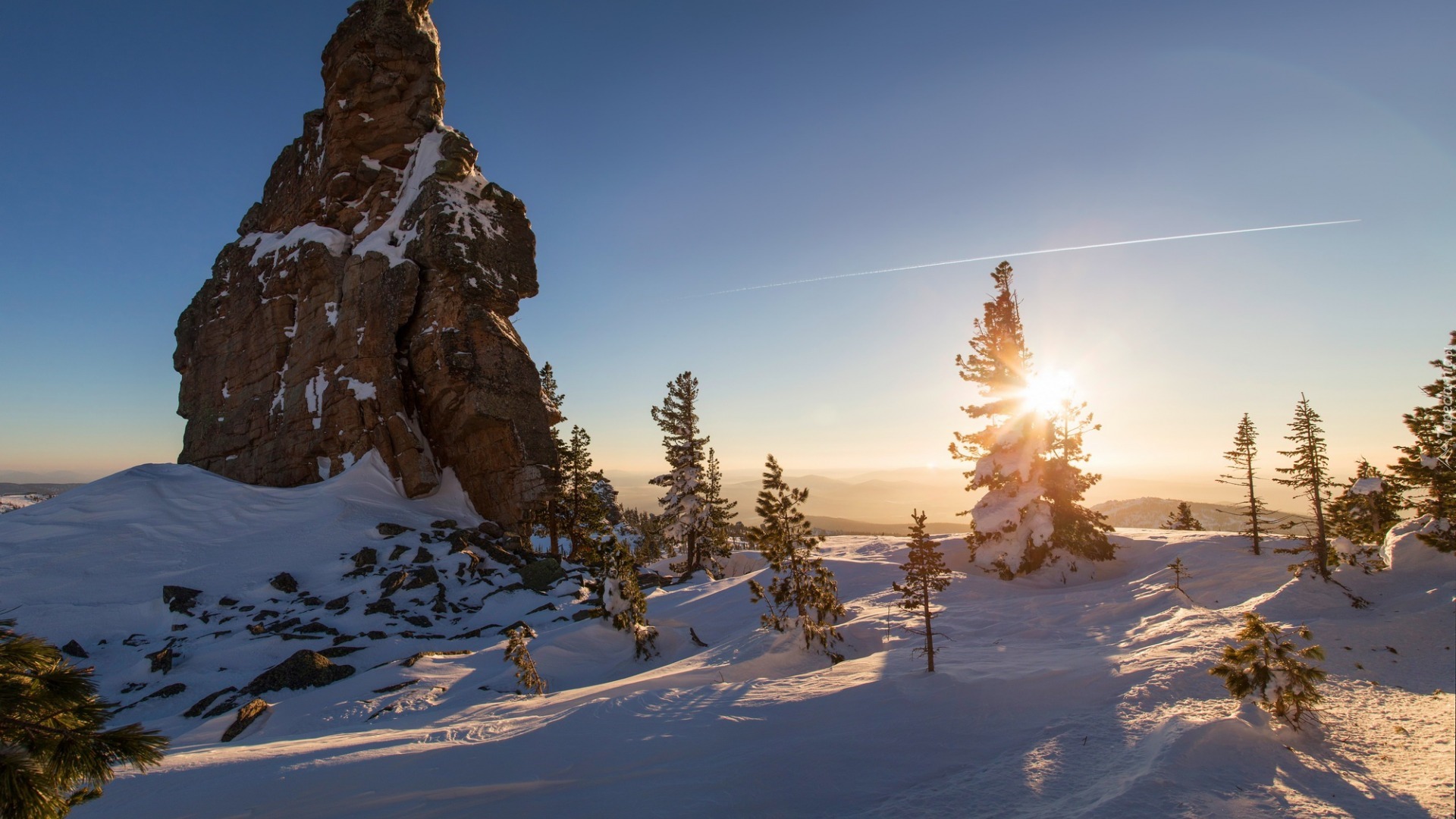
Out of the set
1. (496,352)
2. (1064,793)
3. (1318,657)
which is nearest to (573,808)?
(1064,793)

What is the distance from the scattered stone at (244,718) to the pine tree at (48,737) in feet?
38.0

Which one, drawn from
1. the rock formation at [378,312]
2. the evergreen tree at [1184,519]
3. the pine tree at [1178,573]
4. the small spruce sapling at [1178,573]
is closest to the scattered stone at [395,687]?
the rock formation at [378,312]

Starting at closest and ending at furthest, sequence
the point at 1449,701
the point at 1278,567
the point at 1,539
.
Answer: the point at 1449,701
the point at 1278,567
the point at 1,539

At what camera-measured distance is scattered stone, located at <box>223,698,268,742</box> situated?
12.3m

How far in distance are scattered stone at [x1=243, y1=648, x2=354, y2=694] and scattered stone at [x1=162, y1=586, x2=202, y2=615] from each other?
8273mm

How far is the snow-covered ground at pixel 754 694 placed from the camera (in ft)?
20.7

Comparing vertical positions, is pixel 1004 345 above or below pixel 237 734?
above

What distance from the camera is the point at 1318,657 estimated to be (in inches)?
295

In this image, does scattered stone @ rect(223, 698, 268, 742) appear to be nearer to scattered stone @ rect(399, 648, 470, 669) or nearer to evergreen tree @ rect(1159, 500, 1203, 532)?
scattered stone @ rect(399, 648, 470, 669)

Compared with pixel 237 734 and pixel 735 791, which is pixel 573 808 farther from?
pixel 237 734

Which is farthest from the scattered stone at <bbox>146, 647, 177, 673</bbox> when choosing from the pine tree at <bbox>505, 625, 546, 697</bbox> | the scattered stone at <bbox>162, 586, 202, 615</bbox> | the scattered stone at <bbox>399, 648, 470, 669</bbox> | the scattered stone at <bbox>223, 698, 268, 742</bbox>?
the pine tree at <bbox>505, 625, 546, 697</bbox>

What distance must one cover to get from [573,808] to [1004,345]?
24.9 metres

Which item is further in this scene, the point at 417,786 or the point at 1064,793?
the point at 417,786

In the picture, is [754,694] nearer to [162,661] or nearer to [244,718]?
[244,718]
